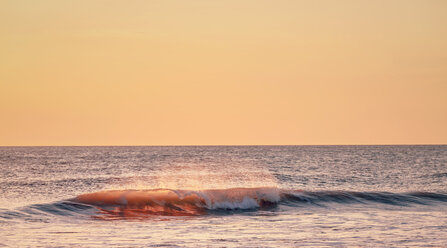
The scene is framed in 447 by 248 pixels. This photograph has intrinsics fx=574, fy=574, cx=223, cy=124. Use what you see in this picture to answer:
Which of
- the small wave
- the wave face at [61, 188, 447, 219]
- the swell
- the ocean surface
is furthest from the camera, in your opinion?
the small wave

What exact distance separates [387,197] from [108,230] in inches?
820

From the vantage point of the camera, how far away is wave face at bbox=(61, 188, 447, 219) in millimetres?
29453

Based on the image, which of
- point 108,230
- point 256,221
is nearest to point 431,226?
point 256,221

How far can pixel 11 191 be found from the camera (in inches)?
1532

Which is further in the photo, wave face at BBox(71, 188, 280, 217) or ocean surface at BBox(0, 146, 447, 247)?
wave face at BBox(71, 188, 280, 217)

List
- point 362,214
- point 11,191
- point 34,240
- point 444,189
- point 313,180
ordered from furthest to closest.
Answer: point 313,180
point 444,189
point 11,191
point 362,214
point 34,240

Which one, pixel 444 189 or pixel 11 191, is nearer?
pixel 11 191

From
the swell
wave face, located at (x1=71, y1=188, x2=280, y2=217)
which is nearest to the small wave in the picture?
the swell

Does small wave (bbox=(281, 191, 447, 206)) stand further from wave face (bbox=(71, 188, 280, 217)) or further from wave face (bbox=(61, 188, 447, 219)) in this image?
wave face (bbox=(71, 188, 280, 217))

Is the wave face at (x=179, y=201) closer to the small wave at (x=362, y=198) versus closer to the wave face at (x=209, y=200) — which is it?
the wave face at (x=209, y=200)

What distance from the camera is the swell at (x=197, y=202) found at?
2764 cm

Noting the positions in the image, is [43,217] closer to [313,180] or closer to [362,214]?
[362,214]

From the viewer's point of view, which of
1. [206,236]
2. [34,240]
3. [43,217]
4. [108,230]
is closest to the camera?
[34,240]

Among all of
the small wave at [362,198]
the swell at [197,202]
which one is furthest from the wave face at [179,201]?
the small wave at [362,198]
